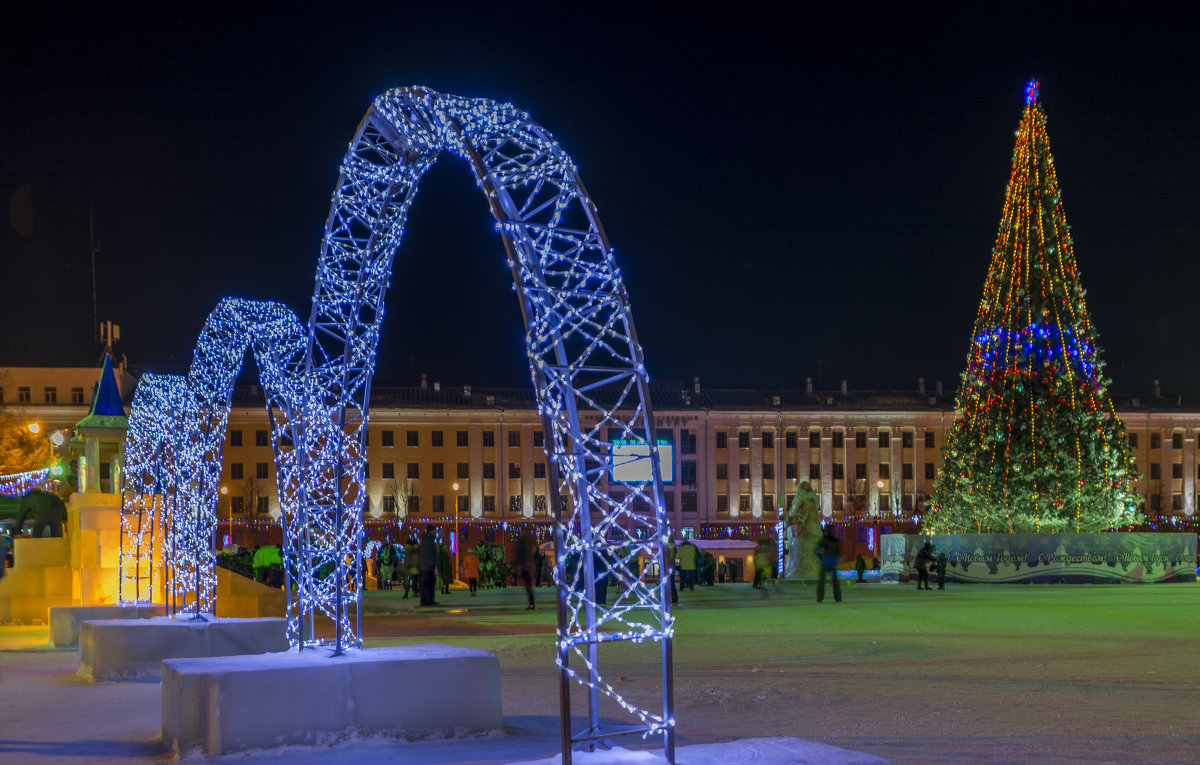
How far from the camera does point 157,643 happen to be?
41.6 feet

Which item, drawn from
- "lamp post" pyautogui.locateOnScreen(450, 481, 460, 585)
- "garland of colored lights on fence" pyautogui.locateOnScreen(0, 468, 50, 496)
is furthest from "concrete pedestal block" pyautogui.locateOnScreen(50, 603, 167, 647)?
"lamp post" pyautogui.locateOnScreen(450, 481, 460, 585)

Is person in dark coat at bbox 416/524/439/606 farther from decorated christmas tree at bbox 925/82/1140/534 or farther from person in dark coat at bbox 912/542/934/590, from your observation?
decorated christmas tree at bbox 925/82/1140/534

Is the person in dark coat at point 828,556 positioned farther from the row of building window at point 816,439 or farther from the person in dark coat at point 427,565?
the row of building window at point 816,439

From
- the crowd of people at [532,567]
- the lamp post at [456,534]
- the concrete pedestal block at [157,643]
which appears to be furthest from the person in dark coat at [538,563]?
the lamp post at [456,534]

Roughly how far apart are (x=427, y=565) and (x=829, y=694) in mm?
15979

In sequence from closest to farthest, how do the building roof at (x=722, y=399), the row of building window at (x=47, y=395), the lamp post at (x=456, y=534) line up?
the lamp post at (x=456, y=534), the row of building window at (x=47, y=395), the building roof at (x=722, y=399)

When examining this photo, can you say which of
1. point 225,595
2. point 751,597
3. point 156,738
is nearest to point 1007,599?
point 751,597

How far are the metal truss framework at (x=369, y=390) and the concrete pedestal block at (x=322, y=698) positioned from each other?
70 cm

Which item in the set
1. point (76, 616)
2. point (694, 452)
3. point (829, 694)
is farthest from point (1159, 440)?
point (829, 694)

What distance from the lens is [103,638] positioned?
41.1ft

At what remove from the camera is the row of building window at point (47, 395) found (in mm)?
80562

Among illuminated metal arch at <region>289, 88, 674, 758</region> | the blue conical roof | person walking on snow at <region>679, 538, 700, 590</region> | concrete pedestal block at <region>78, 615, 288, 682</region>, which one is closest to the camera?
illuminated metal arch at <region>289, 88, 674, 758</region>

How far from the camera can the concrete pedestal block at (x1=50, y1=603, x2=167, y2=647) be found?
16.9m

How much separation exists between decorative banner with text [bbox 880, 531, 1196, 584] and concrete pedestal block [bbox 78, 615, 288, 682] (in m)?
21.5
